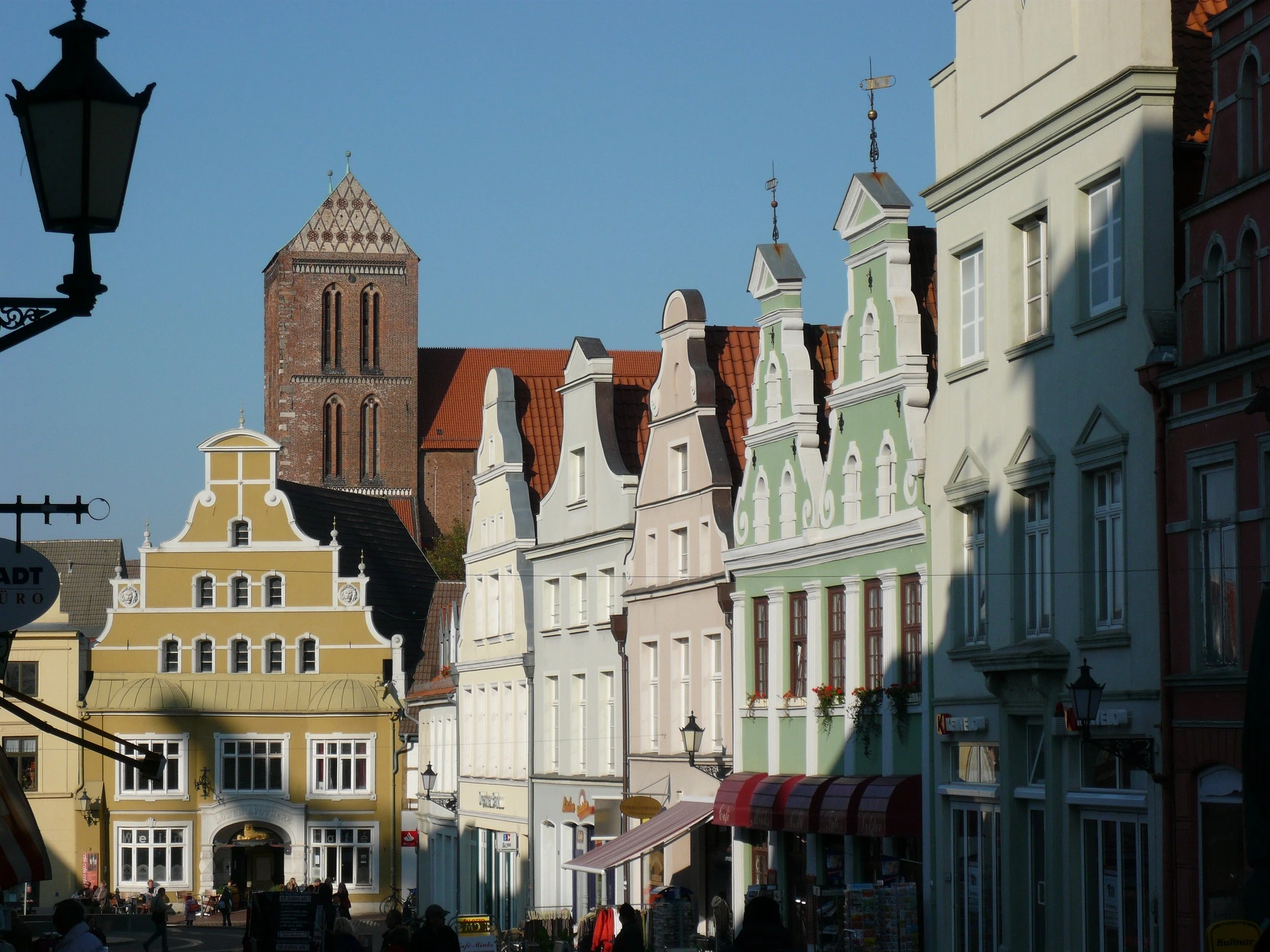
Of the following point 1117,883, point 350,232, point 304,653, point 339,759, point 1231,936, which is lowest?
point 339,759

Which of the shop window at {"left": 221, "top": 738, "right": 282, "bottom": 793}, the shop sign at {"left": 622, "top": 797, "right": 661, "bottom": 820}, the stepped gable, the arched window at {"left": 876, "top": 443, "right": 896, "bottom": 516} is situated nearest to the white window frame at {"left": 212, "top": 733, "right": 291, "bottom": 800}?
the shop window at {"left": 221, "top": 738, "right": 282, "bottom": 793}

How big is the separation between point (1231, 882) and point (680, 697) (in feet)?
50.8

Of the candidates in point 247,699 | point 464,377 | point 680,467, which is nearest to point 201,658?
point 247,699

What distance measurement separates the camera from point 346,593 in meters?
57.0

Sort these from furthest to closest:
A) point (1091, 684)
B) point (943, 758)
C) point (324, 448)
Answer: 1. point (324, 448)
2. point (943, 758)
3. point (1091, 684)

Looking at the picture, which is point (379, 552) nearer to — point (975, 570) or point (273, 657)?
point (273, 657)

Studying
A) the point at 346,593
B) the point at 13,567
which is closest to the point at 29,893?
the point at 346,593

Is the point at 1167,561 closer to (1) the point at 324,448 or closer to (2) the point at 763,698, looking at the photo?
(2) the point at 763,698

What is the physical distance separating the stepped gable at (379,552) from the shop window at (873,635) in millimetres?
37660

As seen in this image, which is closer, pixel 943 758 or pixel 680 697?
pixel 943 758

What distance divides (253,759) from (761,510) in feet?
103

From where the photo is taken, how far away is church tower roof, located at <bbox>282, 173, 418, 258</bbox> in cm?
11056

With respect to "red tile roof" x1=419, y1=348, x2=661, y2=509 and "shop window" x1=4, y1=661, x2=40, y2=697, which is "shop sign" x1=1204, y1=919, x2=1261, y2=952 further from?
"red tile roof" x1=419, y1=348, x2=661, y2=509

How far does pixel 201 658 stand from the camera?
186 ft
